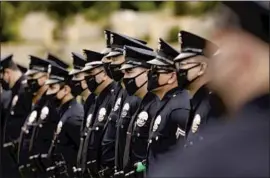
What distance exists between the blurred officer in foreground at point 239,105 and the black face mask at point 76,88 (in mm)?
5321

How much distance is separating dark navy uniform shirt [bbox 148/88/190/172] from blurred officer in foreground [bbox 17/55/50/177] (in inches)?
109

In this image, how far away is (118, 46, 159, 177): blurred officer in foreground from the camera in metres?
5.48

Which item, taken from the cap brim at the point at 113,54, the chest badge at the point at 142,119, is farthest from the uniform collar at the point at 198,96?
the cap brim at the point at 113,54

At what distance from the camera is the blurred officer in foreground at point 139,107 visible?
5.48 metres

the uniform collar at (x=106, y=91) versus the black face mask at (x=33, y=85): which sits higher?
the uniform collar at (x=106, y=91)

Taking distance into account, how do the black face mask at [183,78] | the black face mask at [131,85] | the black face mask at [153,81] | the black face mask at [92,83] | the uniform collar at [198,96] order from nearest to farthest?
1. the uniform collar at [198,96]
2. the black face mask at [183,78]
3. the black face mask at [153,81]
4. the black face mask at [131,85]
5. the black face mask at [92,83]

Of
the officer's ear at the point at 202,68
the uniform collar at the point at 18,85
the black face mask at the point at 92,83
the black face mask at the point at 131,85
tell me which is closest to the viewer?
the officer's ear at the point at 202,68

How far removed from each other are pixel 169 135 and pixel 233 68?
3.42m

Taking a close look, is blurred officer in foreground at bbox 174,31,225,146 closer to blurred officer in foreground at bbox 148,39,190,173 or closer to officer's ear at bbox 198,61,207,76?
officer's ear at bbox 198,61,207,76

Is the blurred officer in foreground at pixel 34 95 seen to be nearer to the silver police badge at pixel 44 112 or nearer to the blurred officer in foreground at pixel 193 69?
the silver police badge at pixel 44 112

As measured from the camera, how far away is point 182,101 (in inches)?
204

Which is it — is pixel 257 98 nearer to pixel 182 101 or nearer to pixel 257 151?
pixel 257 151

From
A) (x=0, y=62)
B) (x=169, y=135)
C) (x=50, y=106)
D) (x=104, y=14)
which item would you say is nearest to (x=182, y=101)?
(x=169, y=135)

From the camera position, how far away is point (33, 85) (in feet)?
26.4
